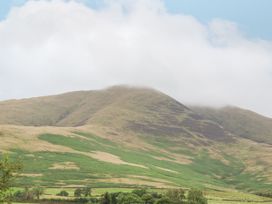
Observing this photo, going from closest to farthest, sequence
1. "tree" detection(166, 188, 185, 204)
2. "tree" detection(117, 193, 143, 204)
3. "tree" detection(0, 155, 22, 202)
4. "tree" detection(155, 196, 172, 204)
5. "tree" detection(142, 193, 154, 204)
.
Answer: "tree" detection(0, 155, 22, 202)
"tree" detection(117, 193, 143, 204)
"tree" detection(155, 196, 172, 204)
"tree" detection(142, 193, 154, 204)
"tree" detection(166, 188, 185, 204)

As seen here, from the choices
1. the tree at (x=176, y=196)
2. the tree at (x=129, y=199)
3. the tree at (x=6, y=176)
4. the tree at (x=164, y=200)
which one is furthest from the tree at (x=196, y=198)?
the tree at (x=6, y=176)

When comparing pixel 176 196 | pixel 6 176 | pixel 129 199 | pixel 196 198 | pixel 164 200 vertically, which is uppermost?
pixel 176 196

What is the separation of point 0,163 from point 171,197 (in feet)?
370

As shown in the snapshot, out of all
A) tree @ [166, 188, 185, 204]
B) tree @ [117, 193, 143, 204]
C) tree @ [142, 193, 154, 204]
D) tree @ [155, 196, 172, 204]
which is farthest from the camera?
tree @ [166, 188, 185, 204]

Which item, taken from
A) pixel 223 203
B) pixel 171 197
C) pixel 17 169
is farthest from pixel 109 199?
pixel 17 169

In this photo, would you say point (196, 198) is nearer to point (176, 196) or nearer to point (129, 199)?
point (176, 196)

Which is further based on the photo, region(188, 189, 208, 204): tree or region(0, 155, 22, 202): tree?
region(188, 189, 208, 204): tree

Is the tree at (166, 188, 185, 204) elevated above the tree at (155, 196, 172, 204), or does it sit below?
above

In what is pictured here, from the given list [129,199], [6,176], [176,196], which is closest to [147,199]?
[129,199]

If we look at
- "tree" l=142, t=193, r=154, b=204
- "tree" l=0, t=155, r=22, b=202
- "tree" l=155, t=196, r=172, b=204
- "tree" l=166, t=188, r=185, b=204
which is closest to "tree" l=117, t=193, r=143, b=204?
"tree" l=142, t=193, r=154, b=204

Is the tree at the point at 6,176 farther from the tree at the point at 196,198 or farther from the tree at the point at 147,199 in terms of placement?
the tree at the point at 196,198

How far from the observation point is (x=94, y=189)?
7667 inches

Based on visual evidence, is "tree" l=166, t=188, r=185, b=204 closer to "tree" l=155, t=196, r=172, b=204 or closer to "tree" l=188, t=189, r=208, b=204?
"tree" l=188, t=189, r=208, b=204

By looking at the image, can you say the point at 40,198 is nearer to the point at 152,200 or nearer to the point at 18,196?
the point at 18,196
